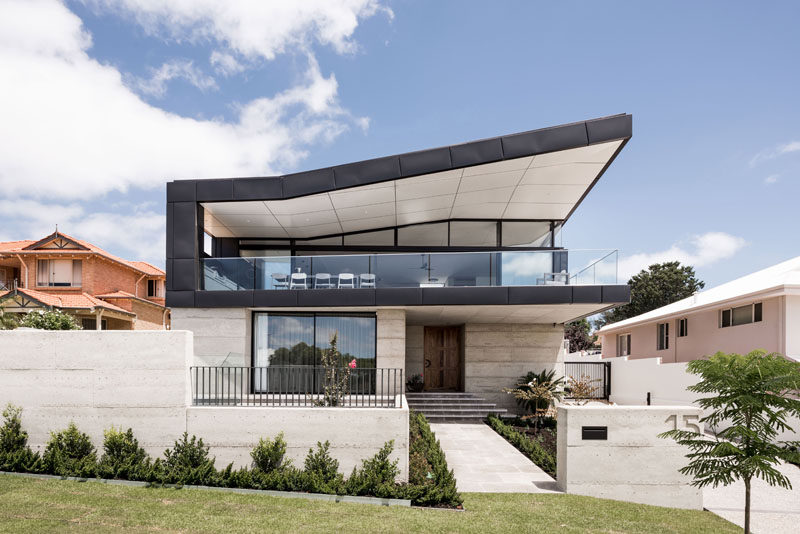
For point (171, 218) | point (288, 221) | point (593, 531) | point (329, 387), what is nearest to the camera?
point (593, 531)

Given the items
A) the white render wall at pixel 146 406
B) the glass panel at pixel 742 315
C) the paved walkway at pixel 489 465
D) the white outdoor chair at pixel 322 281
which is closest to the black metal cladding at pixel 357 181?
the white outdoor chair at pixel 322 281

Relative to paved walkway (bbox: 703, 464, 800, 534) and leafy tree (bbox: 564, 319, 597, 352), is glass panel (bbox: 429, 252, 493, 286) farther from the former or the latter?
leafy tree (bbox: 564, 319, 597, 352)

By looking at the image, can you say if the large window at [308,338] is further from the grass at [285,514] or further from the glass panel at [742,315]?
the glass panel at [742,315]

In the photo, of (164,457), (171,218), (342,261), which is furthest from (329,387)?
(171,218)

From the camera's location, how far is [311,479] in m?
8.94

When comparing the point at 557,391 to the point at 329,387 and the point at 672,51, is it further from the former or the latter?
the point at 672,51

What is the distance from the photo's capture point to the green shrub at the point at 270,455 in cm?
930

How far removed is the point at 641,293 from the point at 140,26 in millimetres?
50034

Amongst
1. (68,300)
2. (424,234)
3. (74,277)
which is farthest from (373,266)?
(74,277)

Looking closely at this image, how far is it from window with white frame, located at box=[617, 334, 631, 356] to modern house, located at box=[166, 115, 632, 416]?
47.7 feet

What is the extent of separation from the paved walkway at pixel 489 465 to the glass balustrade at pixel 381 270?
434 centimetres

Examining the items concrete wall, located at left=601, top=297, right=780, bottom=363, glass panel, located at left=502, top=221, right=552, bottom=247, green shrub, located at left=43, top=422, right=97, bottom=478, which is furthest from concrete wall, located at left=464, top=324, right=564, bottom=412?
green shrub, located at left=43, top=422, right=97, bottom=478

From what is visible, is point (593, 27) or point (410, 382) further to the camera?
point (410, 382)

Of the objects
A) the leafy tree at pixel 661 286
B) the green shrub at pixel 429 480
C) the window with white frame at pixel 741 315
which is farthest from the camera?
the leafy tree at pixel 661 286
